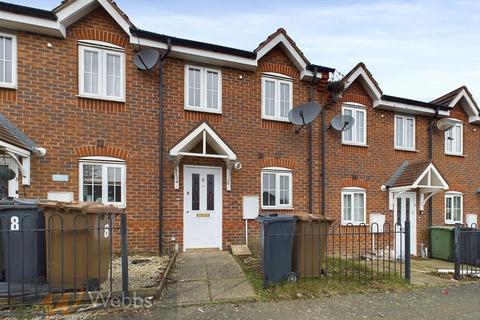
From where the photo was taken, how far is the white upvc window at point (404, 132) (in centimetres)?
1165

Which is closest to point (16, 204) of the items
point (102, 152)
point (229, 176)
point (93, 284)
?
point (93, 284)

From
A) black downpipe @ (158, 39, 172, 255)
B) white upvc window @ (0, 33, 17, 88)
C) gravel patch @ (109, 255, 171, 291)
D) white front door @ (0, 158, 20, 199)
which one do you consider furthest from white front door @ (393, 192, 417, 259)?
white upvc window @ (0, 33, 17, 88)

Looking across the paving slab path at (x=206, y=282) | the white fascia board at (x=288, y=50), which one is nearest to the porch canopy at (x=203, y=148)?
the paving slab path at (x=206, y=282)

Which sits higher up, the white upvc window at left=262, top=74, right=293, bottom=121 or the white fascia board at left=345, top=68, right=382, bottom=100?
the white fascia board at left=345, top=68, right=382, bottom=100

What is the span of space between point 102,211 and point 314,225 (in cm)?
403

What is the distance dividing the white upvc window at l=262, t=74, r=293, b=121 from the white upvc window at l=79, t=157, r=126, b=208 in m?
4.50

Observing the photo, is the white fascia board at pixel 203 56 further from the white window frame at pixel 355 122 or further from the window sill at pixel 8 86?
the white window frame at pixel 355 122

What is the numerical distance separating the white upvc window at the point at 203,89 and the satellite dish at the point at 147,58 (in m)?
1.03

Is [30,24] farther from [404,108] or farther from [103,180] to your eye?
[404,108]

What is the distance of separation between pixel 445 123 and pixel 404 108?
78.3 inches

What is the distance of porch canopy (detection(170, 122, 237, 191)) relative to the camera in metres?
7.89

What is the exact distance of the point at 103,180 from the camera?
25.5ft

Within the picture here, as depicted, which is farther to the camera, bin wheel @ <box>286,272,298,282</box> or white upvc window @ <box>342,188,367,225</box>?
white upvc window @ <box>342,188,367,225</box>

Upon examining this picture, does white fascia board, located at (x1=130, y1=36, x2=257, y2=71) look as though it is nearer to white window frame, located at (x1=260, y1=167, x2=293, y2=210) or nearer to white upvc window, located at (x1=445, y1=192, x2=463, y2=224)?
white window frame, located at (x1=260, y1=167, x2=293, y2=210)
